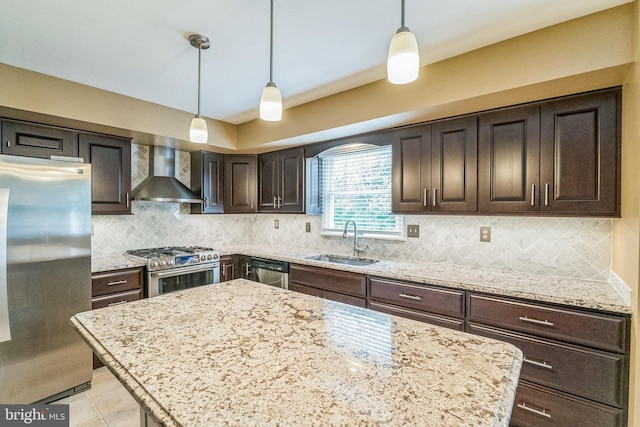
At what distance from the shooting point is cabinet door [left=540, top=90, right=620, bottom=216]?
72.2 inches

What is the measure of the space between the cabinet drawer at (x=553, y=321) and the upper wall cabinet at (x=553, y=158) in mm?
653

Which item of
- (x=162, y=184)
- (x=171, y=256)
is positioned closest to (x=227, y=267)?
(x=171, y=256)

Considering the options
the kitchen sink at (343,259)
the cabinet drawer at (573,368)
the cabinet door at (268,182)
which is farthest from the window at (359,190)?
the cabinet drawer at (573,368)

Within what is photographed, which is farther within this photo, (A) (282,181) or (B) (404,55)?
(A) (282,181)

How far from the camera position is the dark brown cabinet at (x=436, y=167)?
2375 millimetres

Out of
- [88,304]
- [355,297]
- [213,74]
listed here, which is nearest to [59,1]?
[213,74]

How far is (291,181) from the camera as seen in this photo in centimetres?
367

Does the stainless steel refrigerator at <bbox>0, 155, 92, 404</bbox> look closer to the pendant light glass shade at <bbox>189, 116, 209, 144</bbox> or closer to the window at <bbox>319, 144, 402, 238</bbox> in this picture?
the pendant light glass shade at <bbox>189, 116, 209, 144</bbox>

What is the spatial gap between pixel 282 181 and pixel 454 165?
2044 millimetres

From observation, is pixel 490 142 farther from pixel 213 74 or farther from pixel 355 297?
pixel 213 74

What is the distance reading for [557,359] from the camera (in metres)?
1.79

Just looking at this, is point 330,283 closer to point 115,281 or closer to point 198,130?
point 198,130

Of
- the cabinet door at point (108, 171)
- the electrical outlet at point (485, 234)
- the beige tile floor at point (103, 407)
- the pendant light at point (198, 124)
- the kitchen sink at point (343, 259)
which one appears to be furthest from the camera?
the kitchen sink at point (343, 259)

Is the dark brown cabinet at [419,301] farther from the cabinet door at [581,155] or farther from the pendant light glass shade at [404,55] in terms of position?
the pendant light glass shade at [404,55]
